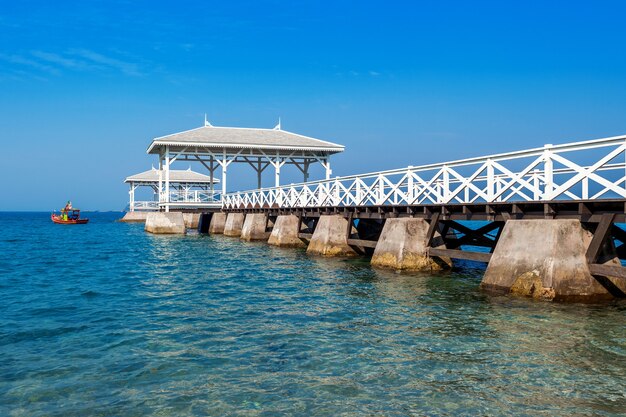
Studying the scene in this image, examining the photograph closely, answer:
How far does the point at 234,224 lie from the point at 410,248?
2081 centimetres

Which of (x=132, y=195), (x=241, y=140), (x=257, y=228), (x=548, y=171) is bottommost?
(x=257, y=228)

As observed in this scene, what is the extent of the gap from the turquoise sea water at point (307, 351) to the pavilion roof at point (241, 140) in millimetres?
22549

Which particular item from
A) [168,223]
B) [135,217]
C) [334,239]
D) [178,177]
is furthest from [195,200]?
[135,217]

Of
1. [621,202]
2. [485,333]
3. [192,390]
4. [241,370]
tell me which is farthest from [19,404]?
[621,202]

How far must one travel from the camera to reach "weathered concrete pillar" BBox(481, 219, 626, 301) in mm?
10281

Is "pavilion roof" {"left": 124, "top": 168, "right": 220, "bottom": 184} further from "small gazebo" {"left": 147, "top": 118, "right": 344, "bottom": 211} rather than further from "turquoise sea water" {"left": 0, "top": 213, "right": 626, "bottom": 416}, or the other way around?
"turquoise sea water" {"left": 0, "top": 213, "right": 626, "bottom": 416}

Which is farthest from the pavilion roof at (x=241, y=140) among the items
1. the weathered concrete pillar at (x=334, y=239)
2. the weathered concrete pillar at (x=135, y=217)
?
the weathered concrete pillar at (x=135, y=217)

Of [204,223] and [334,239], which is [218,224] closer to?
[204,223]

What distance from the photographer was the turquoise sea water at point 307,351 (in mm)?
5699

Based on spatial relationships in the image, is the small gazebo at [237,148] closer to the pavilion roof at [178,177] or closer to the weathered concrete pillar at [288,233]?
the weathered concrete pillar at [288,233]

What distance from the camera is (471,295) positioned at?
11656 millimetres

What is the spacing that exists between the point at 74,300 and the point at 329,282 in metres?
6.30

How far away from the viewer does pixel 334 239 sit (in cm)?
2083

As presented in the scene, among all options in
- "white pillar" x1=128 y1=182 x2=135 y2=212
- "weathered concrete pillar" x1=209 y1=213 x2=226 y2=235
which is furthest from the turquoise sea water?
"white pillar" x1=128 y1=182 x2=135 y2=212
